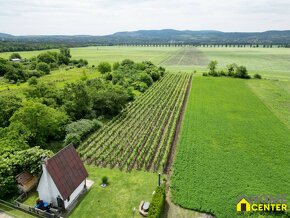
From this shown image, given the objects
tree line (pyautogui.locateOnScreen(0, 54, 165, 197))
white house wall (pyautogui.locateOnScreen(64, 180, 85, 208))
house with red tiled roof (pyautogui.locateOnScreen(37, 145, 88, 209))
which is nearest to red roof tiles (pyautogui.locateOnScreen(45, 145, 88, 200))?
house with red tiled roof (pyautogui.locateOnScreen(37, 145, 88, 209))

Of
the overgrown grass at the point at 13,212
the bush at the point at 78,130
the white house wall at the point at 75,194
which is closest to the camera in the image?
the overgrown grass at the point at 13,212

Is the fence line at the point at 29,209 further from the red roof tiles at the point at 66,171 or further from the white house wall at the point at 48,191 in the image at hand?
the red roof tiles at the point at 66,171

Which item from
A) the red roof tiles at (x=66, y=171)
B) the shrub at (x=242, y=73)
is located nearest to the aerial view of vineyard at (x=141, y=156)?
the red roof tiles at (x=66, y=171)

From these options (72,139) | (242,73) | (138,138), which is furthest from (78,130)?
(242,73)

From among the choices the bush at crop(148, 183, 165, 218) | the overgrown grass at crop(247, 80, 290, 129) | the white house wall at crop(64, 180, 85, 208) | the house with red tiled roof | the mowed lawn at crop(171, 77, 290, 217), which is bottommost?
the overgrown grass at crop(247, 80, 290, 129)

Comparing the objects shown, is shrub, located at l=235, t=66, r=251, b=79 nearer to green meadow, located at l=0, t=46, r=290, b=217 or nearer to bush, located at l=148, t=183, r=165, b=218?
green meadow, located at l=0, t=46, r=290, b=217

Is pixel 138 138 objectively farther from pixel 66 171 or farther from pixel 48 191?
pixel 48 191
